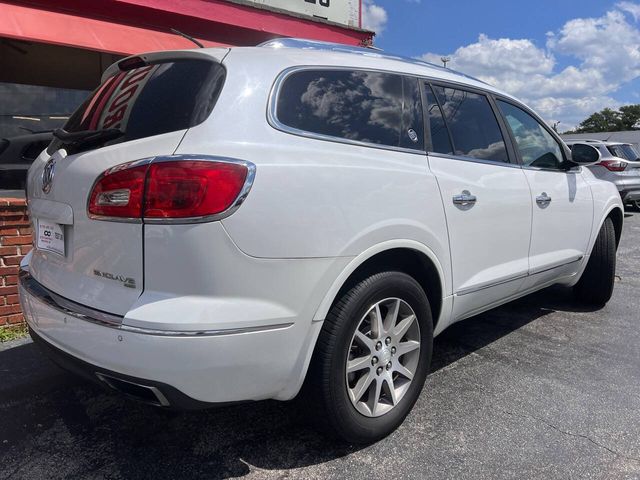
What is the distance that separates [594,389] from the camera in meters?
3.16

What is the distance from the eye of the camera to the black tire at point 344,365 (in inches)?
86.6

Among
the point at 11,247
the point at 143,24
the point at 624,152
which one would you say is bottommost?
the point at 11,247

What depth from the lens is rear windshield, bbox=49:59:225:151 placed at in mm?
2057

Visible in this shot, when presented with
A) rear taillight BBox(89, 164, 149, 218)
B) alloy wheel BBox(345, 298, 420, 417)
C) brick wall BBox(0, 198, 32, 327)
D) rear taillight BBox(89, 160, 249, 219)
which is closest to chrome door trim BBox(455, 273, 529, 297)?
alloy wheel BBox(345, 298, 420, 417)

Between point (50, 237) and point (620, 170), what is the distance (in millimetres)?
12454

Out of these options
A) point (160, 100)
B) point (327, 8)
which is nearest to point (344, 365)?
point (160, 100)

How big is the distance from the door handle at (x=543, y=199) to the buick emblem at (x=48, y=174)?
2872 mm

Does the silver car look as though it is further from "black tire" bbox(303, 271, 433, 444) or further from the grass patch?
the grass patch

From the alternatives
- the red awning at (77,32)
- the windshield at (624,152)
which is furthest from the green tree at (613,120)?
the red awning at (77,32)

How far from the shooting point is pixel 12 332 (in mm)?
3873

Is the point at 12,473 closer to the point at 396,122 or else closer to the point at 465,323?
the point at 396,122

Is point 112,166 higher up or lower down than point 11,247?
higher up

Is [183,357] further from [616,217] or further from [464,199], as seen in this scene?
[616,217]

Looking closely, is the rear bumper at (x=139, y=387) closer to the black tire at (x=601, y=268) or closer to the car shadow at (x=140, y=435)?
the car shadow at (x=140, y=435)
